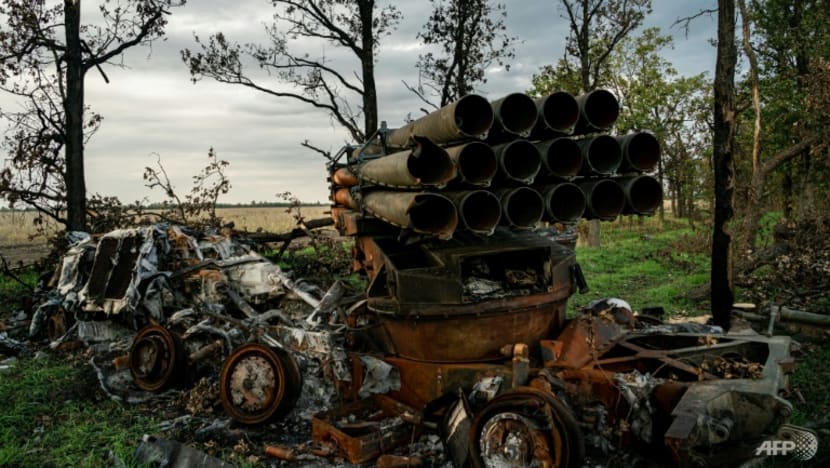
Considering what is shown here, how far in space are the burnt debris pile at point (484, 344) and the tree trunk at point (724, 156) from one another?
315 cm

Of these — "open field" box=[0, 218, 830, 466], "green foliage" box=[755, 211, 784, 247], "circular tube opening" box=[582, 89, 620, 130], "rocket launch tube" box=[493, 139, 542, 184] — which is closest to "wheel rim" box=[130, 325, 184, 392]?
"open field" box=[0, 218, 830, 466]

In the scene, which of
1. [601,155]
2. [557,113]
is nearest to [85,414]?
[557,113]

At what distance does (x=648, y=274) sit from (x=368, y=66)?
9.35 metres

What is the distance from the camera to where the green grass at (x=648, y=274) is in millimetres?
10922

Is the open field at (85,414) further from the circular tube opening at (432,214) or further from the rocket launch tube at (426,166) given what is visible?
the rocket launch tube at (426,166)

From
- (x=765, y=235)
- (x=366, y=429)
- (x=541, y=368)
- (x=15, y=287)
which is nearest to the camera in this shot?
(x=541, y=368)

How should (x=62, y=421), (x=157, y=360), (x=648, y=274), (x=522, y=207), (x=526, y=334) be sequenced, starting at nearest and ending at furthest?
(x=522, y=207)
(x=526, y=334)
(x=62, y=421)
(x=157, y=360)
(x=648, y=274)

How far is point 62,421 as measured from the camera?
5906mm

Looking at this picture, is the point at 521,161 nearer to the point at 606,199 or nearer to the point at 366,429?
the point at 606,199

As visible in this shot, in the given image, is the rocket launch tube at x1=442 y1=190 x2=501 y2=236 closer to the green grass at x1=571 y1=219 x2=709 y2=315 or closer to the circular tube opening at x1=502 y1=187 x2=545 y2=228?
the circular tube opening at x1=502 y1=187 x2=545 y2=228

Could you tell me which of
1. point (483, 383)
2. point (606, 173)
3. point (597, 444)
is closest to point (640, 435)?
point (597, 444)

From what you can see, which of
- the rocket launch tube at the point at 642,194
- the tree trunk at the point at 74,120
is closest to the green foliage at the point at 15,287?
the tree trunk at the point at 74,120

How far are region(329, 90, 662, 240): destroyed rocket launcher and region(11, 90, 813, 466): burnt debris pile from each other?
0.6 inches
